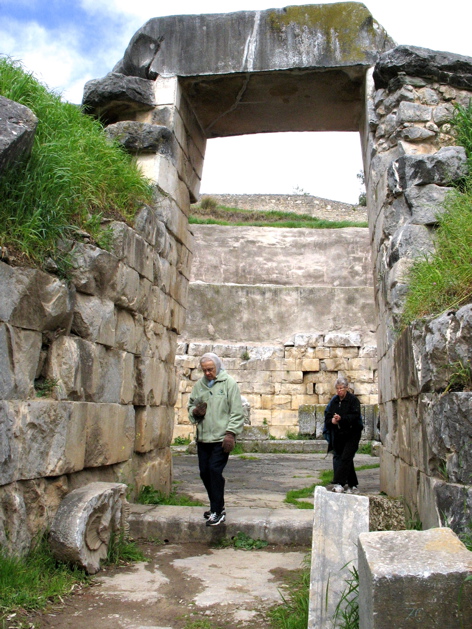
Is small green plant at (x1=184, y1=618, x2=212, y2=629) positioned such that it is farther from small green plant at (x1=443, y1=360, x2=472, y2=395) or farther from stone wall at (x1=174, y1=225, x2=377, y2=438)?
stone wall at (x1=174, y1=225, x2=377, y2=438)

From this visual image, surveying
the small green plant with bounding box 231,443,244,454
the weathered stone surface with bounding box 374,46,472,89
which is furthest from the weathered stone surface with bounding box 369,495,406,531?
the small green plant with bounding box 231,443,244,454

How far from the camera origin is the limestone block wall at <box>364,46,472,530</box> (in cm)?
301

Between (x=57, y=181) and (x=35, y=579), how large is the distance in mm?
2464

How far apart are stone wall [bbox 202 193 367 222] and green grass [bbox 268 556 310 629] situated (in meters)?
22.8

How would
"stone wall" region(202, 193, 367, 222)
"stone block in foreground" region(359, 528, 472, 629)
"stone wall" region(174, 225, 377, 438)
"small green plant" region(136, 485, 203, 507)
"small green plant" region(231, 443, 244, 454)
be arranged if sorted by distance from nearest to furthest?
"stone block in foreground" region(359, 528, 472, 629)
"small green plant" region(136, 485, 203, 507)
"small green plant" region(231, 443, 244, 454)
"stone wall" region(174, 225, 377, 438)
"stone wall" region(202, 193, 367, 222)

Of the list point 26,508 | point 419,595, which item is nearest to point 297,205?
point 26,508

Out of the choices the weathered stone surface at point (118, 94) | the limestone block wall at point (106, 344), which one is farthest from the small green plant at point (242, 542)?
the weathered stone surface at point (118, 94)

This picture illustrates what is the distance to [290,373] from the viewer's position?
14.6 m

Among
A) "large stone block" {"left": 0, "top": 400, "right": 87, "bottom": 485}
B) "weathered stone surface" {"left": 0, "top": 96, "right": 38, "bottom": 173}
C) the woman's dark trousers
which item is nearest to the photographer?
"large stone block" {"left": 0, "top": 400, "right": 87, "bottom": 485}

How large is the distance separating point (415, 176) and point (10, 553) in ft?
13.5

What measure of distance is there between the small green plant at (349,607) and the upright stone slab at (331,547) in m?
0.03

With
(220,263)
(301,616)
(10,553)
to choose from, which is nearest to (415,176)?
Result: (301,616)

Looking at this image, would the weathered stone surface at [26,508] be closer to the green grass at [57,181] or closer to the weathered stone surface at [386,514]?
the green grass at [57,181]

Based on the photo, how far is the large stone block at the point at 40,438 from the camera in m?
3.34
